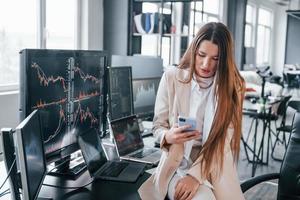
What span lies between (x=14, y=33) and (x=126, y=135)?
2.29 metres

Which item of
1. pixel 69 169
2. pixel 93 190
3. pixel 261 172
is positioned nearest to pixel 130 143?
pixel 69 169

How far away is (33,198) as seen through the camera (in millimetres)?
1207

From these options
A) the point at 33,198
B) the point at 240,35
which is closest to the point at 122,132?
the point at 33,198

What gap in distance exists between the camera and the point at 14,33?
3.82 meters

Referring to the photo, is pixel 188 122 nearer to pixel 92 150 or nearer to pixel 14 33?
pixel 92 150

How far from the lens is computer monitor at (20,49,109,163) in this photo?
1526mm

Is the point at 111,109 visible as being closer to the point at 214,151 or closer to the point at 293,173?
the point at 214,151

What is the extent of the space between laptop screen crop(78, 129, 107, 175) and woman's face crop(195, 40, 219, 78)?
628mm

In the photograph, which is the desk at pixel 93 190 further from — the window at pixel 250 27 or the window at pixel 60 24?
the window at pixel 250 27

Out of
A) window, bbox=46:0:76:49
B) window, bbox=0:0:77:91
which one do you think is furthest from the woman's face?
window, bbox=46:0:76:49

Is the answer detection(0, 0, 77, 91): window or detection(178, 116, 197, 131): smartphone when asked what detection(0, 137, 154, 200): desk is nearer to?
detection(178, 116, 197, 131): smartphone

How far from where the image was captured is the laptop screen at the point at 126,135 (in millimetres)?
2053

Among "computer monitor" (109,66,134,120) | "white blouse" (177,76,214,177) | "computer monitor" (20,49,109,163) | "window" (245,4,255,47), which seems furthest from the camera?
"window" (245,4,255,47)

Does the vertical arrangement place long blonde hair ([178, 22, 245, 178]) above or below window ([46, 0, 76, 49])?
below
